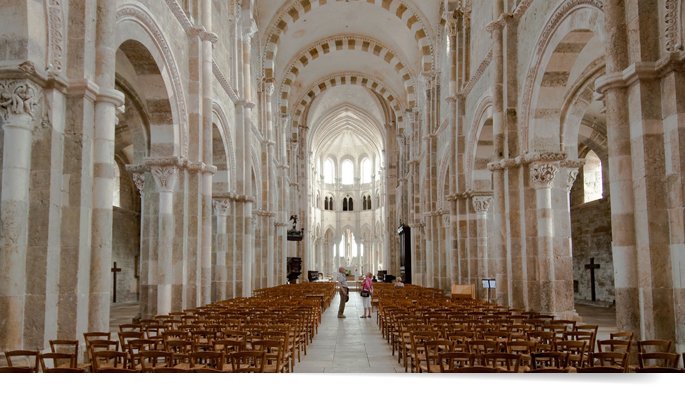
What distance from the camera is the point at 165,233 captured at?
14.3m

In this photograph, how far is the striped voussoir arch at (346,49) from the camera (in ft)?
118

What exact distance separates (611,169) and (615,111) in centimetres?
93

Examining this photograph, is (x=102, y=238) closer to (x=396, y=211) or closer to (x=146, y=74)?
(x=146, y=74)

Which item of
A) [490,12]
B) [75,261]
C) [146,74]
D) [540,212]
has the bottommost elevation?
[75,261]

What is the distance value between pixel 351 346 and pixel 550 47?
321 inches

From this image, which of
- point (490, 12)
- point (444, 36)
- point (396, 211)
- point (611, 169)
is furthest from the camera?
point (396, 211)

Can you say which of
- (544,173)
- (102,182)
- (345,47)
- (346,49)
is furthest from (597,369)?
(346,49)

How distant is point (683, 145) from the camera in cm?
→ 799

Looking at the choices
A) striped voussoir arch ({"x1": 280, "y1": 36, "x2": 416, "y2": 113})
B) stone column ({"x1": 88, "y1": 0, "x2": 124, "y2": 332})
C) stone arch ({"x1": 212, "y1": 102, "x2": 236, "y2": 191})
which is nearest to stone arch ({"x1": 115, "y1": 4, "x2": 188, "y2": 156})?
stone column ({"x1": 88, "y1": 0, "x2": 124, "y2": 332})


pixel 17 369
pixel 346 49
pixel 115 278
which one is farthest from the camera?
pixel 346 49

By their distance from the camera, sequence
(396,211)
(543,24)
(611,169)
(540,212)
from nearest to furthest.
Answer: (611,169)
(543,24)
(540,212)
(396,211)

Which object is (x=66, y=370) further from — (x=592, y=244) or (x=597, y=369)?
(x=592, y=244)

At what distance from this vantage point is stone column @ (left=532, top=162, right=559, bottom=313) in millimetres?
13859

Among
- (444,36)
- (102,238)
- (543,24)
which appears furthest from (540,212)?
(444,36)
